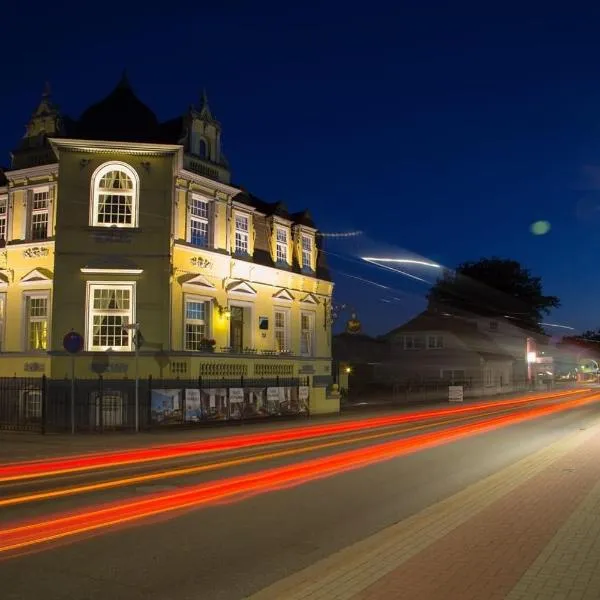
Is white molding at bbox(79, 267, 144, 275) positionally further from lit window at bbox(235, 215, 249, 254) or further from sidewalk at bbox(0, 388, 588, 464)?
sidewalk at bbox(0, 388, 588, 464)

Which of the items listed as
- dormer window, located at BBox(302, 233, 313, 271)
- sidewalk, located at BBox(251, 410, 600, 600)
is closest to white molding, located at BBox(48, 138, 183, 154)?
dormer window, located at BBox(302, 233, 313, 271)

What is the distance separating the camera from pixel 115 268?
25.1 meters

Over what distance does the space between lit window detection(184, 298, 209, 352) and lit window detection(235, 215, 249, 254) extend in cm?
348

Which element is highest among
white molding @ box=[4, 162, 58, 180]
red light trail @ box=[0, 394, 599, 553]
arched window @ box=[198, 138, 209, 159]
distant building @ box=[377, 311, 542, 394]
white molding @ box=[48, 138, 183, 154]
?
arched window @ box=[198, 138, 209, 159]

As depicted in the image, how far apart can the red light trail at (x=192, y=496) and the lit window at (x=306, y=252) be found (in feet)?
57.8

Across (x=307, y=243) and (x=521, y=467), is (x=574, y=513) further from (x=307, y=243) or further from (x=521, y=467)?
(x=307, y=243)

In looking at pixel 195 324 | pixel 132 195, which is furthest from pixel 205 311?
pixel 132 195

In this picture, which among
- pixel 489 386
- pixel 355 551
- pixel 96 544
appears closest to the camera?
pixel 355 551

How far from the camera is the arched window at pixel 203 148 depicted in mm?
27906

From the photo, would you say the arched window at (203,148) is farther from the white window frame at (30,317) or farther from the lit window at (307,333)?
the lit window at (307,333)

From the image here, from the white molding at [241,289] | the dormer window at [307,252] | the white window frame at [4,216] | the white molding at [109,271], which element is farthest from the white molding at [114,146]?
the dormer window at [307,252]

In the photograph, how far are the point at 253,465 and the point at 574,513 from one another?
7.36 metres

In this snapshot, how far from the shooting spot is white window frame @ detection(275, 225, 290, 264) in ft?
108

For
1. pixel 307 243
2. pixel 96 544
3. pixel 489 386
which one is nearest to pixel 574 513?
pixel 96 544
